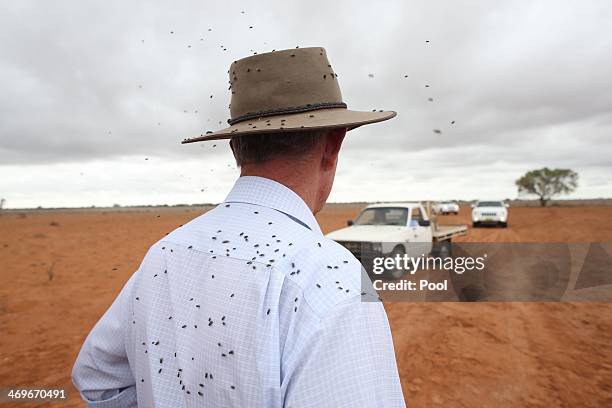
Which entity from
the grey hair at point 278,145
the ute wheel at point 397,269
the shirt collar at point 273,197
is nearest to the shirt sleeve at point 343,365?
the shirt collar at point 273,197

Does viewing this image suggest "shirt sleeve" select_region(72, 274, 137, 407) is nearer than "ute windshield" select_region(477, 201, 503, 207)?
Yes

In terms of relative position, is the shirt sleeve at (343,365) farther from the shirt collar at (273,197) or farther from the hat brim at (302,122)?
the hat brim at (302,122)

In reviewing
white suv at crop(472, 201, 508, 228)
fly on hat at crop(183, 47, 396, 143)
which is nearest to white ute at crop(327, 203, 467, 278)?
fly on hat at crop(183, 47, 396, 143)

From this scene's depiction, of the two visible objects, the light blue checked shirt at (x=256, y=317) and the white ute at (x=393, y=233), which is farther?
the white ute at (x=393, y=233)

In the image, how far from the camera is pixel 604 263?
34.1 feet

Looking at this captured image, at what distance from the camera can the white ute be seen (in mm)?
8391

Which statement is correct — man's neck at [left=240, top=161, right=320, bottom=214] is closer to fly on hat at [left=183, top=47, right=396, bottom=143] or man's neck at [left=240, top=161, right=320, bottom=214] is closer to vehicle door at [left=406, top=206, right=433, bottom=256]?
fly on hat at [left=183, top=47, right=396, bottom=143]

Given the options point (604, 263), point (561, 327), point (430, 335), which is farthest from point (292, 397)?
point (604, 263)

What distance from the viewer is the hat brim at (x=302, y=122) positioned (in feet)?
4.22

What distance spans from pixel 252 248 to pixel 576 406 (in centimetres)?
432

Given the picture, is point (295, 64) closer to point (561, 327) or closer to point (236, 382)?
point (236, 382)

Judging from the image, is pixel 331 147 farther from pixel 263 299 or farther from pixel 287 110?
pixel 263 299

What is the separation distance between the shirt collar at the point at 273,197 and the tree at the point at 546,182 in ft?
268

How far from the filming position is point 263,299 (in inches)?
39.1
